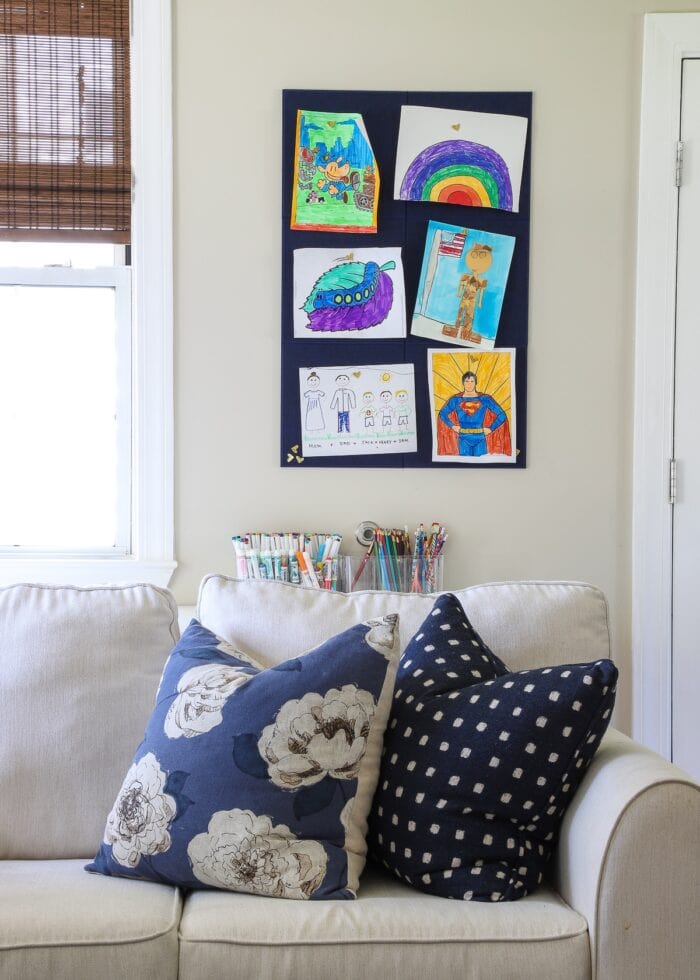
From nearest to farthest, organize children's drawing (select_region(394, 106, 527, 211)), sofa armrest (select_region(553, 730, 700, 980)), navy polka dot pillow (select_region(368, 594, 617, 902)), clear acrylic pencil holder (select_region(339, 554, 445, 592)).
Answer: sofa armrest (select_region(553, 730, 700, 980)) → navy polka dot pillow (select_region(368, 594, 617, 902)) → clear acrylic pencil holder (select_region(339, 554, 445, 592)) → children's drawing (select_region(394, 106, 527, 211))

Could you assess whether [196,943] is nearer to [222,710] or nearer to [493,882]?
[222,710]

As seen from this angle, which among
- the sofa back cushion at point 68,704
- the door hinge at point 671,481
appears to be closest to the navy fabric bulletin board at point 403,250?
the door hinge at point 671,481

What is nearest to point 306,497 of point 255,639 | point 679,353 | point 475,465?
point 475,465

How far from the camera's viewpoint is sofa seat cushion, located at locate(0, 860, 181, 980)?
53.7 inches

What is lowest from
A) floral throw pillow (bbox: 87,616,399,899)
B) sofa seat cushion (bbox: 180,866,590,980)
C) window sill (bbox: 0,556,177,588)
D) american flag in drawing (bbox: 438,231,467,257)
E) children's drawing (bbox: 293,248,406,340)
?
sofa seat cushion (bbox: 180,866,590,980)

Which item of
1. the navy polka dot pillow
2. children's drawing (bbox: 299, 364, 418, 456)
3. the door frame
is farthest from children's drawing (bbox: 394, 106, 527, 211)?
the navy polka dot pillow

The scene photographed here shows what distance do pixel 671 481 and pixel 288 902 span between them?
1.70 m

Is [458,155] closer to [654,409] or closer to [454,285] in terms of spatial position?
[454,285]

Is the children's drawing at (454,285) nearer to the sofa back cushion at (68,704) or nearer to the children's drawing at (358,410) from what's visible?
the children's drawing at (358,410)

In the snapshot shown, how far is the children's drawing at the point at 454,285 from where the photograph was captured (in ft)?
8.77

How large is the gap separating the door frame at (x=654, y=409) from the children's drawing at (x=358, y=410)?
0.65 m

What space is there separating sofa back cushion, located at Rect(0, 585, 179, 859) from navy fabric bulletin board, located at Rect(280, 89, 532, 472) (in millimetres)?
966

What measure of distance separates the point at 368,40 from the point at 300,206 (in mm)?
495

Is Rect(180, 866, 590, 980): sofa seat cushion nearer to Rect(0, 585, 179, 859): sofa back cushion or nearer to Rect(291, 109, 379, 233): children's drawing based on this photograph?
Rect(0, 585, 179, 859): sofa back cushion
